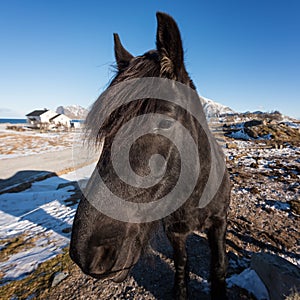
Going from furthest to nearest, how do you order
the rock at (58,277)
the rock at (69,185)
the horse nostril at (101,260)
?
the rock at (69,185)
the rock at (58,277)
the horse nostril at (101,260)

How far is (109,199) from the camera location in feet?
4.57

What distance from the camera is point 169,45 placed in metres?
1.57

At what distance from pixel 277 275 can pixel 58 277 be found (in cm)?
330

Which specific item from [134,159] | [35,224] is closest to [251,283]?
[134,159]

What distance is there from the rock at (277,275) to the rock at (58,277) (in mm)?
3110

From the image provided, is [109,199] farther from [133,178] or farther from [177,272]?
[177,272]

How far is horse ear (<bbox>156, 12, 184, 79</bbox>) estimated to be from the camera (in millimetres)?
1445

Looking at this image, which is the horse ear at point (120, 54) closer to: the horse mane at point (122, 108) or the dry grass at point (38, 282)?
the horse mane at point (122, 108)

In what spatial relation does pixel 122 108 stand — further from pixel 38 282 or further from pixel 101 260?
pixel 38 282

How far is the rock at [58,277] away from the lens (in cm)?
305

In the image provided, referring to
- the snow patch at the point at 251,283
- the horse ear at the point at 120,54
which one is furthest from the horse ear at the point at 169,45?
the snow patch at the point at 251,283

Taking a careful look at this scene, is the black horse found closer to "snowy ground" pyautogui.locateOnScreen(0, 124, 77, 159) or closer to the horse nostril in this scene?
the horse nostril

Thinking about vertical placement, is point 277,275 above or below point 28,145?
above

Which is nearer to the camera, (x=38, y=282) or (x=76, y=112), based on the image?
(x=38, y=282)
